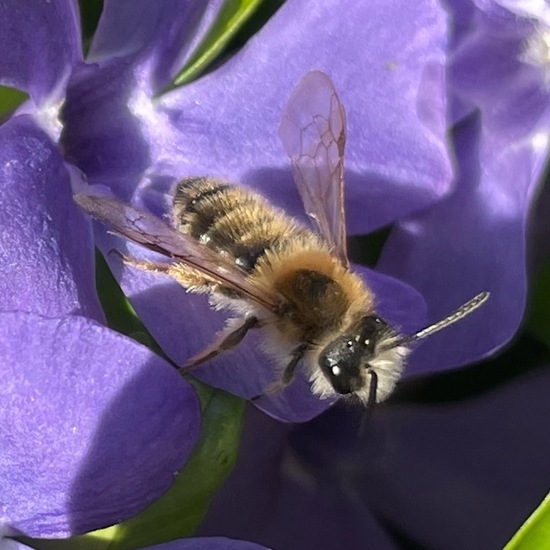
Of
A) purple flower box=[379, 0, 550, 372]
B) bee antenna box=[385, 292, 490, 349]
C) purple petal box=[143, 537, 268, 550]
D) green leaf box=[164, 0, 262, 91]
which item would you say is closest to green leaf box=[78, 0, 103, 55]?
green leaf box=[164, 0, 262, 91]

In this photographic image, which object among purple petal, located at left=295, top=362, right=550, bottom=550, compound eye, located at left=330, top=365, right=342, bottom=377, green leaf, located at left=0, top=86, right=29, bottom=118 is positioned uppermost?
green leaf, located at left=0, top=86, right=29, bottom=118

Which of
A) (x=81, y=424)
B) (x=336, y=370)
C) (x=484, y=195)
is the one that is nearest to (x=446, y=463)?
(x=336, y=370)

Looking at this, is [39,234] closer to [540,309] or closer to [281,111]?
[281,111]

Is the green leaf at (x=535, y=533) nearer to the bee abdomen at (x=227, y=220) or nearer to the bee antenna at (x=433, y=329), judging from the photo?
the bee antenna at (x=433, y=329)

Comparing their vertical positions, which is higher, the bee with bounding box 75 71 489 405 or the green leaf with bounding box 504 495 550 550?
the bee with bounding box 75 71 489 405

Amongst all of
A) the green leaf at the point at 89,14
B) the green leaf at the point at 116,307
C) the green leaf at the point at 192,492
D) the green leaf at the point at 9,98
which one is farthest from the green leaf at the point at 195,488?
the green leaf at the point at 89,14

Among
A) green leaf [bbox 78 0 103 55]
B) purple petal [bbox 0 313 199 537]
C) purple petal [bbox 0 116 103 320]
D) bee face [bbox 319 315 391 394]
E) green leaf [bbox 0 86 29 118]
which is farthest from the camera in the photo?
green leaf [bbox 78 0 103 55]

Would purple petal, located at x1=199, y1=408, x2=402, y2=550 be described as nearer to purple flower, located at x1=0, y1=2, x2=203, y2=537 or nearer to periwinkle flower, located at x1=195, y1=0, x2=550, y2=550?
periwinkle flower, located at x1=195, y1=0, x2=550, y2=550

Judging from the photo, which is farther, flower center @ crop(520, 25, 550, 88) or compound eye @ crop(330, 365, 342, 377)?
flower center @ crop(520, 25, 550, 88)

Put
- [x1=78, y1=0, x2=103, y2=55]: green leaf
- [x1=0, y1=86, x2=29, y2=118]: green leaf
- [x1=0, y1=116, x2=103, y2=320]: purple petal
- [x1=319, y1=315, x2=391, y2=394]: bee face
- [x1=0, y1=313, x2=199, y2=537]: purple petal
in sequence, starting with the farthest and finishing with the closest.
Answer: [x1=78, y1=0, x2=103, y2=55]: green leaf
[x1=0, y1=86, x2=29, y2=118]: green leaf
[x1=319, y1=315, x2=391, y2=394]: bee face
[x1=0, y1=116, x2=103, y2=320]: purple petal
[x1=0, y1=313, x2=199, y2=537]: purple petal
